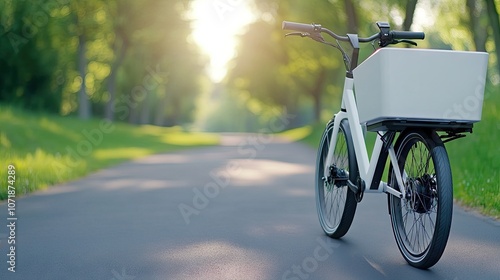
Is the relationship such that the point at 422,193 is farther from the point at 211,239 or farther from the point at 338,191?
the point at 211,239

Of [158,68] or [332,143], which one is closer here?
[332,143]

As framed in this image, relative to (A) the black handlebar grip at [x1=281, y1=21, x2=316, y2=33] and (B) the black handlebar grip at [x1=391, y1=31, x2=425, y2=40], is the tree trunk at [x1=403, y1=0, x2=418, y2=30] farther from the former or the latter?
(B) the black handlebar grip at [x1=391, y1=31, x2=425, y2=40]

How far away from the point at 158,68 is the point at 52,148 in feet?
81.2

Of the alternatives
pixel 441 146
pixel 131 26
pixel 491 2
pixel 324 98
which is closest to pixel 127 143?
pixel 131 26

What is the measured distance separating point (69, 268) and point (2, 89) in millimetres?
22890

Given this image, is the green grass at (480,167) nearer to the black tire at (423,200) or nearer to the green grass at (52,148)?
the black tire at (423,200)

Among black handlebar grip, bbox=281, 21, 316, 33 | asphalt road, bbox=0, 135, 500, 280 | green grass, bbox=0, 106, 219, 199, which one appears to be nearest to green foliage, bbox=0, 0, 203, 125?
green grass, bbox=0, 106, 219, 199

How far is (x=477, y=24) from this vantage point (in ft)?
65.2

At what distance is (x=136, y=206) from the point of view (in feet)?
26.2

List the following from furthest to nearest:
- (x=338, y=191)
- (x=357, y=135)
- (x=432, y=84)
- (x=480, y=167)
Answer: (x=480, y=167) < (x=338, y=191) < (x=357, y=135) < (x=432, y=84)

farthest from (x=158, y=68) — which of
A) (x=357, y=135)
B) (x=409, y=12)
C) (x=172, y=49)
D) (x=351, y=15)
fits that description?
(x=357, y=135)

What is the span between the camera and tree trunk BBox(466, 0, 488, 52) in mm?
18492

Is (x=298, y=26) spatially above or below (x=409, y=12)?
below

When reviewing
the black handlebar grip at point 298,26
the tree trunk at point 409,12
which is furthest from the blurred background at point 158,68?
the black handlebar grip at point 298,26
